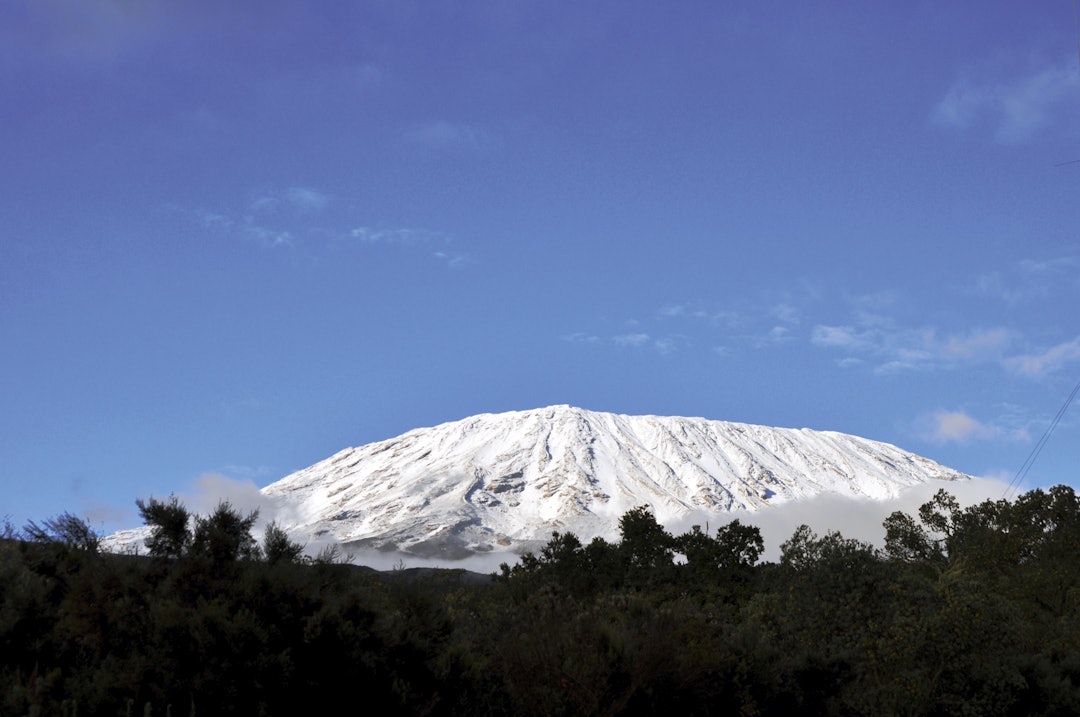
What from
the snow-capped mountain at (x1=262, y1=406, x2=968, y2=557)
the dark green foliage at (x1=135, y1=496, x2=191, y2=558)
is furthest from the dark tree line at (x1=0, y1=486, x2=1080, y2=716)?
the snow-capped mountain at (x1=262, y1=406, x2=968, y2=557)

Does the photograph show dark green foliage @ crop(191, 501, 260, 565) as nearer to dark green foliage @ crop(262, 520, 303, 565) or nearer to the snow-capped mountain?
dark green foliage @ crop(262, 520, 303, 565)

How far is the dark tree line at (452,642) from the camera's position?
10180 millimetres

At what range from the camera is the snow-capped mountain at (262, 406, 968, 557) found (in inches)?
6029

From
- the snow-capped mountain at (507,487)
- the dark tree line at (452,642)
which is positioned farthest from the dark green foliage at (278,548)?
the snow-capped mountain at (507,487)

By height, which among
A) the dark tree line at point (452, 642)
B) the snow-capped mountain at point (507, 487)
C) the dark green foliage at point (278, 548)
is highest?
the snow-capped mountain at point (507, 487)

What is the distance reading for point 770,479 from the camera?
632 feet

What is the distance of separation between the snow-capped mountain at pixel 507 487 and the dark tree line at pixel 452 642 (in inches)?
5012

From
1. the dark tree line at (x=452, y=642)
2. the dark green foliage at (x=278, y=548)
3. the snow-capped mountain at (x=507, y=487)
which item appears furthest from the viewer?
the snow-capped mountain at (x=507, y=487)

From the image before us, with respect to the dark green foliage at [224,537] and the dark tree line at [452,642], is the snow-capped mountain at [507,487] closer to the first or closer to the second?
the dark tree line at [452,642]

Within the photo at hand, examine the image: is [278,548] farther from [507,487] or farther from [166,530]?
[507,487]

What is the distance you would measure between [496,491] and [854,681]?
155 meters

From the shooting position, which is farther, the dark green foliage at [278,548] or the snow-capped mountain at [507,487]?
the snow-capped mountain at [507,487]

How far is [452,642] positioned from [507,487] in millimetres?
163646

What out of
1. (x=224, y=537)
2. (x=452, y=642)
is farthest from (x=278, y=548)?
(x=452, y=642)
